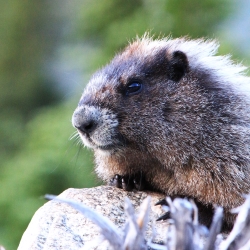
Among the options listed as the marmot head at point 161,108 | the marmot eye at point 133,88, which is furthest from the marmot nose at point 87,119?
the marmot eye at point 133,88

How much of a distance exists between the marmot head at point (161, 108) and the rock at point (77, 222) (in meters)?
0.34

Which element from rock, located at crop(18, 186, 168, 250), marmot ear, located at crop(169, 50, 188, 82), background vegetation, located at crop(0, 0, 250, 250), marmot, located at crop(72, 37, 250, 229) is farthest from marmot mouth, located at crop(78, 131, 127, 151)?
background vegetation, located at crop(0, 0, 250, 250)

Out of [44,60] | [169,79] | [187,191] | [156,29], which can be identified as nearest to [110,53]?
[156,29]

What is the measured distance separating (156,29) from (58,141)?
6.65ft

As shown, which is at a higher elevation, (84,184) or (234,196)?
(234,196)

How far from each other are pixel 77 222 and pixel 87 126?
71 cm

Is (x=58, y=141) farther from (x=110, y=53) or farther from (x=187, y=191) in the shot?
(x=187, y=191)

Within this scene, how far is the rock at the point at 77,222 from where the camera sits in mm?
3461

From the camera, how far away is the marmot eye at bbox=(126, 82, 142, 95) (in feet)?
14.2

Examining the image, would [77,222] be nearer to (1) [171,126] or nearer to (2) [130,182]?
(2) [130,182]

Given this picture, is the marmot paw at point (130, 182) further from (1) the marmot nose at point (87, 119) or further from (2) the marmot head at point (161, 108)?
(1) the marmot nose at point (87, 119)

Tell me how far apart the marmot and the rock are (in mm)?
228

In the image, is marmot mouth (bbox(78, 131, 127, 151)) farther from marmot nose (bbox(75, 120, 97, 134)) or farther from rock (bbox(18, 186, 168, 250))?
rock (bbox(18, 186, 168, 250))

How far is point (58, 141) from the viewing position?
797cm
